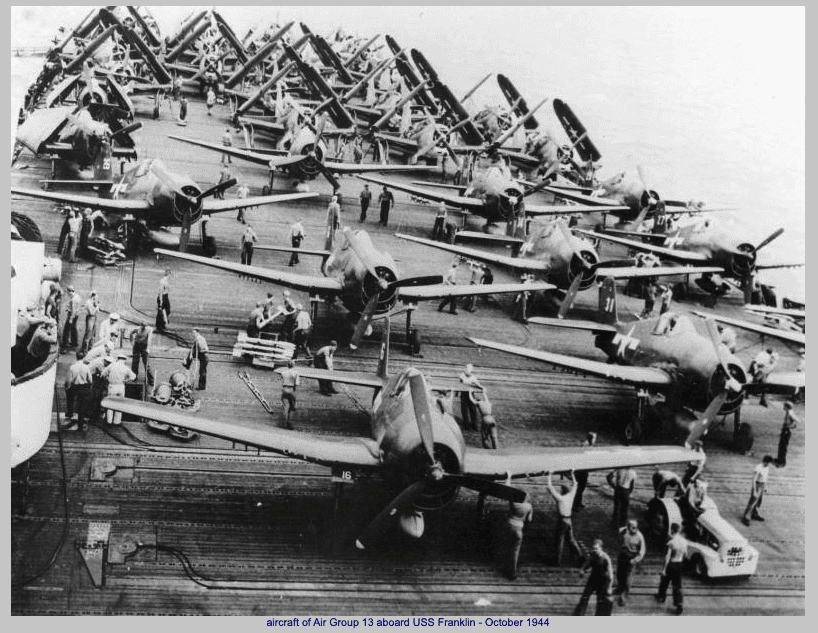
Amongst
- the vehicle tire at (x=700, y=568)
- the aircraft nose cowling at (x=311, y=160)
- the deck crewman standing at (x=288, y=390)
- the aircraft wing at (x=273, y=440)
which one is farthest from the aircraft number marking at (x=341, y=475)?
the aircraft nose cowling at (x=311, y=160)

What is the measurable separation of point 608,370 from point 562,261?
6.85 metres

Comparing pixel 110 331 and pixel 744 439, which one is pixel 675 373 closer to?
pixel 744 439

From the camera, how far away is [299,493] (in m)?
16.0

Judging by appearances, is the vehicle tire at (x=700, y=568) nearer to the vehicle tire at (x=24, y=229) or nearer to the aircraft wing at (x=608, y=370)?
the aircraft wing at (x=608, y=370)

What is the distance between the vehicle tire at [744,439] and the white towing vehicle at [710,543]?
175 inches

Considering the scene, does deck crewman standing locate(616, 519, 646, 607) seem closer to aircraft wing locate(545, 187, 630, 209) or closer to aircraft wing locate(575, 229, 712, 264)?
aircraft wing locate(575, 229, 712, 264)

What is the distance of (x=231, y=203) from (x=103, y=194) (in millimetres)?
4487

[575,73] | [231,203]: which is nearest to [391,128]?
[575,73]

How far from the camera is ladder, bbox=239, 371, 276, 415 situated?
18884 mm

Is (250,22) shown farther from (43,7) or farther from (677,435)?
(677,435)

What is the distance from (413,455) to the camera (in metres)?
13.5

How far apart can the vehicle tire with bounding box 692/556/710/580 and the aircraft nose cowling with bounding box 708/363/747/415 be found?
4284 millimetres

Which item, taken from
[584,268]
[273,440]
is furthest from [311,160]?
[273,440]

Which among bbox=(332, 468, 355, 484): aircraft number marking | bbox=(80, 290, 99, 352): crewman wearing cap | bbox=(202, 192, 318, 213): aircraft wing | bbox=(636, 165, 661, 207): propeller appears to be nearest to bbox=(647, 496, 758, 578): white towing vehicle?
bbox=(332, 468, 355, 484): aircraft number marking
